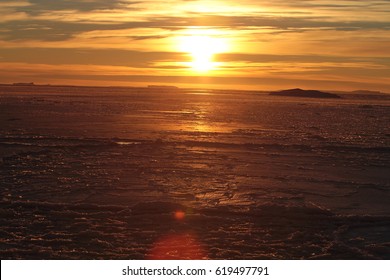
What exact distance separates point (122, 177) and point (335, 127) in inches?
754

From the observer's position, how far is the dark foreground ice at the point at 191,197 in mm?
9898

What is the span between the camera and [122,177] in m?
15.5

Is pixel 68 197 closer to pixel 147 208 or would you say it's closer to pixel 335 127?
pixel 147 208

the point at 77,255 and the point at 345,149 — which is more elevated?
the point at 345,149

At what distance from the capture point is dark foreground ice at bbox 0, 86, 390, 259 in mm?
9898

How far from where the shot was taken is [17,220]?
36.6ft

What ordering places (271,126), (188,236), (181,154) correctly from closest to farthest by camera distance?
(188,236) → (181,154) → (271,126)

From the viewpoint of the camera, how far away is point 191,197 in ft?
43.5

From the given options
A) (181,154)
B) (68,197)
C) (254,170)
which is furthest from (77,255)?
(181,154)

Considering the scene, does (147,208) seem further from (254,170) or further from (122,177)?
(254,170)

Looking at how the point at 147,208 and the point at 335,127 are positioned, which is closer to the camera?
the point at 147,208
